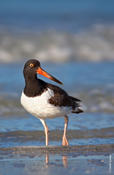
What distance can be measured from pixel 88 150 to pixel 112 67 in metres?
7.85

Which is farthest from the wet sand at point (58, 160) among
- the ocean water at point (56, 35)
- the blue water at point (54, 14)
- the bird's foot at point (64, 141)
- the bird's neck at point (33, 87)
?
the blue water at point (54, 14)

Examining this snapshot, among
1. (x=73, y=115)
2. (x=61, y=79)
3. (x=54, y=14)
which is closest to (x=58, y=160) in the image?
(x=73, y=115)

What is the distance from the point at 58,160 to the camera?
6105 millimetres

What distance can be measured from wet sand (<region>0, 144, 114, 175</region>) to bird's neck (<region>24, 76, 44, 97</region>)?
32.2 inches

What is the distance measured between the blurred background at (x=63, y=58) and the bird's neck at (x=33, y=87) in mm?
789

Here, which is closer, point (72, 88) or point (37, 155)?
point (37, 155)

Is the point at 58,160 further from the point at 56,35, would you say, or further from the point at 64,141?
the point at 56,35

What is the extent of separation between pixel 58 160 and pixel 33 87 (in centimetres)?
138

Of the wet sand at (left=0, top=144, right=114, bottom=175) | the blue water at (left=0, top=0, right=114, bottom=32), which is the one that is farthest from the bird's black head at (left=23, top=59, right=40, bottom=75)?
the blue water at (left=0, top=0, right=114, bottom=32)

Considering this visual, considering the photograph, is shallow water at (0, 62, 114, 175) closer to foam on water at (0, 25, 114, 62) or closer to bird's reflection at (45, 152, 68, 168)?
bird's reflection at (45, 152, 68, 168)

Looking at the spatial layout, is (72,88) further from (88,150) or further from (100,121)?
(88,150)

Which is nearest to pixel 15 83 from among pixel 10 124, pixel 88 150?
pixel 10 124

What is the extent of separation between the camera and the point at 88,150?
663 centimetres

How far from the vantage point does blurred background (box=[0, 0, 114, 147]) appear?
26.9ft
